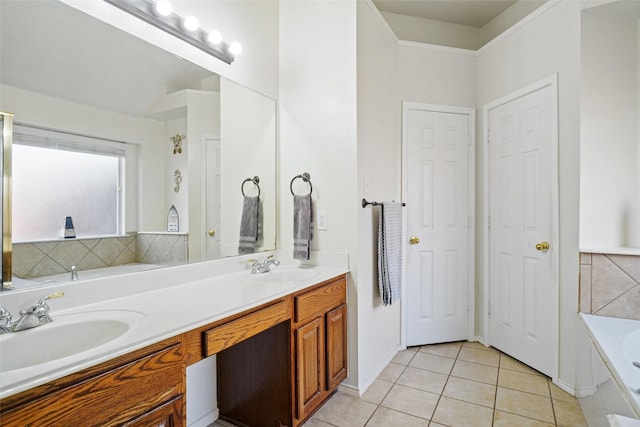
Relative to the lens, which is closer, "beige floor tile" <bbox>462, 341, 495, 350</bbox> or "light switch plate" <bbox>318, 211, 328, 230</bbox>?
"light switch plate" <bbox>318, 211, 328, 230</bbox>

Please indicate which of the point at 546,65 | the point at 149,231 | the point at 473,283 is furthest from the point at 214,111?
the point at 473,283

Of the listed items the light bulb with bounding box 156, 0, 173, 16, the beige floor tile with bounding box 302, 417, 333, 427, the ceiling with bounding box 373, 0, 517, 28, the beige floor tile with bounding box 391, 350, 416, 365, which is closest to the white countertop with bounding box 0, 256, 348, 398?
the beige floor tile with bounding box 302, 417, 333, 427

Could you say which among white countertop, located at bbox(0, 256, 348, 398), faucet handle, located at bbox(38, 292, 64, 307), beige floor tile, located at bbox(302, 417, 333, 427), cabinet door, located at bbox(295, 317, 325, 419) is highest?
faucet handle, located at bbox(38, 292, 64, 307)

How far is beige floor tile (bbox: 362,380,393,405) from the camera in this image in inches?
80.3

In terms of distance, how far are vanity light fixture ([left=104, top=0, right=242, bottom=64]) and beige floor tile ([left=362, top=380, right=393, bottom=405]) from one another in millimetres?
2249

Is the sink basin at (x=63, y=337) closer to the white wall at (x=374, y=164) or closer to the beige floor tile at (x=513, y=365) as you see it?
the white wall at (x=374, y=164)

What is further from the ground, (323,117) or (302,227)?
(323,117)

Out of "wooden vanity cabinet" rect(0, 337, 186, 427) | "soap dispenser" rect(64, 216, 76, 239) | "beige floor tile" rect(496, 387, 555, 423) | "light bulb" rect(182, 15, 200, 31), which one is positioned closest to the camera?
"wooden vanity cabinet" rect(0, 337, 186, 427)

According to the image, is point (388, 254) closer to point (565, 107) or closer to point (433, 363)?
point (433, 363)

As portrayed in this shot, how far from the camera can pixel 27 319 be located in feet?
3.22

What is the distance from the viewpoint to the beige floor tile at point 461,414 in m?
1.79

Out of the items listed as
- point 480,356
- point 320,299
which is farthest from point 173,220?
point 480,356

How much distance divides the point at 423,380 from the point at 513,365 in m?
0.77

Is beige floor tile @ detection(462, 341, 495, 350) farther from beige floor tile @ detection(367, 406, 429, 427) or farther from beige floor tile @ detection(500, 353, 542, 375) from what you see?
beige floor tile @ detection(367, 406, 429, 427)
